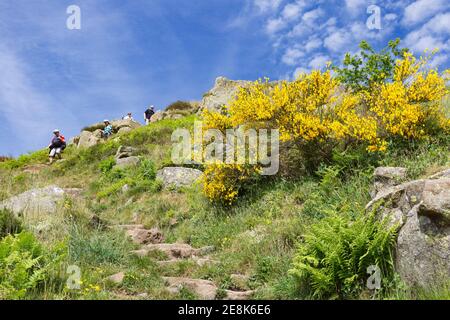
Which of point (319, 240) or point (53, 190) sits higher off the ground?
point (53, 190)

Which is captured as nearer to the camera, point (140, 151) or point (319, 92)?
point (319, 92)

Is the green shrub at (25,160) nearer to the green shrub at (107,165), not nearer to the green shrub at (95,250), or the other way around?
the green shrub at (107,165)

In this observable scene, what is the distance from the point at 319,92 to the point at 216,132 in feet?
12.1

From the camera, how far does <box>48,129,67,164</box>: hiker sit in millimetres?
25688

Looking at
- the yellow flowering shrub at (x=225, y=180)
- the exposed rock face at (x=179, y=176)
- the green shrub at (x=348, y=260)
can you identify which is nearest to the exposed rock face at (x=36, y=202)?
the yellow flowering shrub at (x=225, y=180)

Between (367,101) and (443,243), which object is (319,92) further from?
(443,243)

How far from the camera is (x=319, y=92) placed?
11555 millimetres

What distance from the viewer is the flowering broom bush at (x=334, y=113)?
10047 mm

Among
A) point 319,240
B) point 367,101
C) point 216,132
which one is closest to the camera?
point 319,240

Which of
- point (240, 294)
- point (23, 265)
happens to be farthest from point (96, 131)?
point (23, 265)

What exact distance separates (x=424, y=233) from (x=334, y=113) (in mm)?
6147

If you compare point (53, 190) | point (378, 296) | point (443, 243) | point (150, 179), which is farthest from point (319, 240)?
point (150, 179)

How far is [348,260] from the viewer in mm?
6023

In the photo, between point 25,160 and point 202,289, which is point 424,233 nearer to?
Answer: point 202,289
